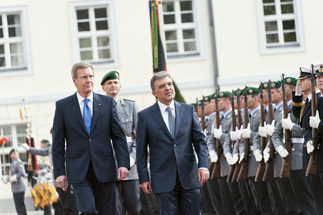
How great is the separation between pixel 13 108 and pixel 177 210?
55.8ft

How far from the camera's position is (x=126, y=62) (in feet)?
82.1

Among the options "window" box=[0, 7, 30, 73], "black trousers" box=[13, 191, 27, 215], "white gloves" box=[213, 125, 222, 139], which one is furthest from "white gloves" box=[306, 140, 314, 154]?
"window" box=[0, 7, 30, 73]

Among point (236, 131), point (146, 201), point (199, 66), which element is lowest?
point (146, 201)

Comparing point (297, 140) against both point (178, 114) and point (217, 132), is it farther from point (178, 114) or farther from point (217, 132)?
point (217, 132)

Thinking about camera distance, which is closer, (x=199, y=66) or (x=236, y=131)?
(x=236, y=131)

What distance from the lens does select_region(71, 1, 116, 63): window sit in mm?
25094

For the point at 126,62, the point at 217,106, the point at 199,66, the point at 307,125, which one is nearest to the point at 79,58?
the point at 126,62

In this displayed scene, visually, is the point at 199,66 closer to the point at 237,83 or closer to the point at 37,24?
the point at 237,83

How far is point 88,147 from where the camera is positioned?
8.33 metres

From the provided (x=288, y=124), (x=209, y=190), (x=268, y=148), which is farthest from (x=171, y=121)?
(x=209, y=190)

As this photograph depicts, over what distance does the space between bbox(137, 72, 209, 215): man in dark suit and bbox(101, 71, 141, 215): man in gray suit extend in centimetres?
157

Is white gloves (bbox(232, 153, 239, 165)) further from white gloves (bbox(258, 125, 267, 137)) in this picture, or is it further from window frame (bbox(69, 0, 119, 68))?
window frame (bbox(69, 0, 119, 68))

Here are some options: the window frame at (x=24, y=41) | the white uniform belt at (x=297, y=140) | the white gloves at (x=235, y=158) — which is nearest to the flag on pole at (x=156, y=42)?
the white gloves at (x=235, y=158)

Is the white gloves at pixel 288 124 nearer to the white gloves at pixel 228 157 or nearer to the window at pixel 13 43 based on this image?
the white gloves at pixel 228 157
